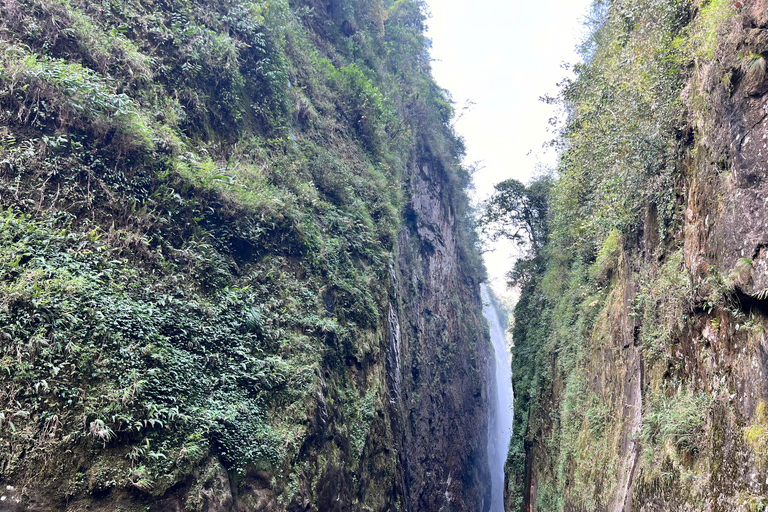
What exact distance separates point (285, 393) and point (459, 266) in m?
22.1

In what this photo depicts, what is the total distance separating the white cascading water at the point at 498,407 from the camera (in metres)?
41.8

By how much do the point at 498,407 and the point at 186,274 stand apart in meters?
50.6

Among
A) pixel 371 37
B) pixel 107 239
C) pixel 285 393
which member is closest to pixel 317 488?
pixel 285 393

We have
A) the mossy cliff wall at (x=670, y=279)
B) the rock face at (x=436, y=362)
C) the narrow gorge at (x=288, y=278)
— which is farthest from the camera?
the rock face at (x=436, y=362)

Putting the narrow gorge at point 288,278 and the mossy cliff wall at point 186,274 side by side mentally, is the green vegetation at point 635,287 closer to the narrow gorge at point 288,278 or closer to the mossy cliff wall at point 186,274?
the narrow gorge at point 288,278

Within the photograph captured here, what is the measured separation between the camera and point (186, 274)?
6.95 meters

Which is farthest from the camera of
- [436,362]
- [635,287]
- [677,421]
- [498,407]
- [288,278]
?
[498,407]

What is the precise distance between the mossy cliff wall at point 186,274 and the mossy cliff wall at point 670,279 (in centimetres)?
534

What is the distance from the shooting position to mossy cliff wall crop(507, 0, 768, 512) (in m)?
4.05

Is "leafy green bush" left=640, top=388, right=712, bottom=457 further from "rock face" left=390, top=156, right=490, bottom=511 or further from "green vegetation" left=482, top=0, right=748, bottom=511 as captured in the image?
"rock face" left=390, top=156, right=490, bottom=511

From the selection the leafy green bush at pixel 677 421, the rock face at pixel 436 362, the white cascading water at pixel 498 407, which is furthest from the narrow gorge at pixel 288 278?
the white cascading water at pixel 498 407

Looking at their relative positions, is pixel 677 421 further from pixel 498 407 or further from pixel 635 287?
pixel 498 407

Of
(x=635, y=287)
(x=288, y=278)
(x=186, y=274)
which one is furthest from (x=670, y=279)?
(x=186, y=274)

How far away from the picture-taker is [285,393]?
281 inches
